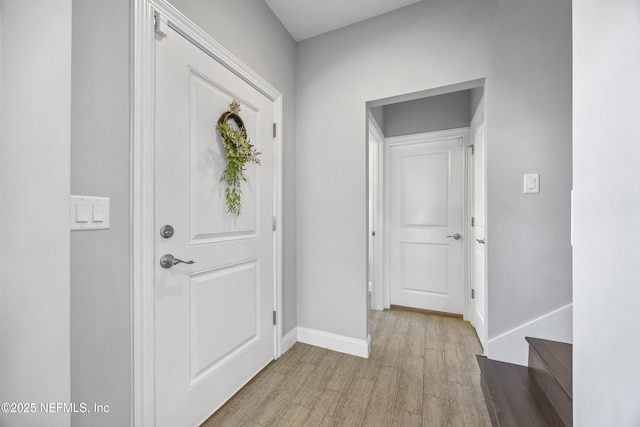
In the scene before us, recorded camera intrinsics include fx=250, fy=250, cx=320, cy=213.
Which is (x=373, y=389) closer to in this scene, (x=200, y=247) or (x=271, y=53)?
(x=200, y=247)

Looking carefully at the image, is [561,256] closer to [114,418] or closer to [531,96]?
[531,96]

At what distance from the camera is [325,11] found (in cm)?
188

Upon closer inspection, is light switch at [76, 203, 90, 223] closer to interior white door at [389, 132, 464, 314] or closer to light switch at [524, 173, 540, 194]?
light switch at [524, 173, 540, 194]

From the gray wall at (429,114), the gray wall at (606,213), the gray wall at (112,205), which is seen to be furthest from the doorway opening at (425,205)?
the gray wall at (112,205)

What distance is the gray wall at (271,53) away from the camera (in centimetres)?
139

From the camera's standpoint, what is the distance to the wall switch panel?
2.77 feet

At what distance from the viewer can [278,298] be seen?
1918mm

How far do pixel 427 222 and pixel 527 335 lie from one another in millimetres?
1402

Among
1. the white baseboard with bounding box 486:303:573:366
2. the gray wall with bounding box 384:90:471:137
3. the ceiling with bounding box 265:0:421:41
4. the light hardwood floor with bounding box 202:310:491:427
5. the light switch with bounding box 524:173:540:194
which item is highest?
the ceiling with bounding box 265:0:421:41

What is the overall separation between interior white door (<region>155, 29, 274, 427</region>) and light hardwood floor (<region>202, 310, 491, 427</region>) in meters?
0.18

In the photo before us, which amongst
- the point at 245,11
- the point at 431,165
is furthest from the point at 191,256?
the point at 431,165

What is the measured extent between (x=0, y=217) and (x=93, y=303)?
42cm

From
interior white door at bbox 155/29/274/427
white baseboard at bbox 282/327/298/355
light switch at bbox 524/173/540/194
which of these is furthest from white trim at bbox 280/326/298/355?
light switch at bbox 524/173/540/194

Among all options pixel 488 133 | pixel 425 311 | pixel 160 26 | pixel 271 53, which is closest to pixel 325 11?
pixel 271 53
